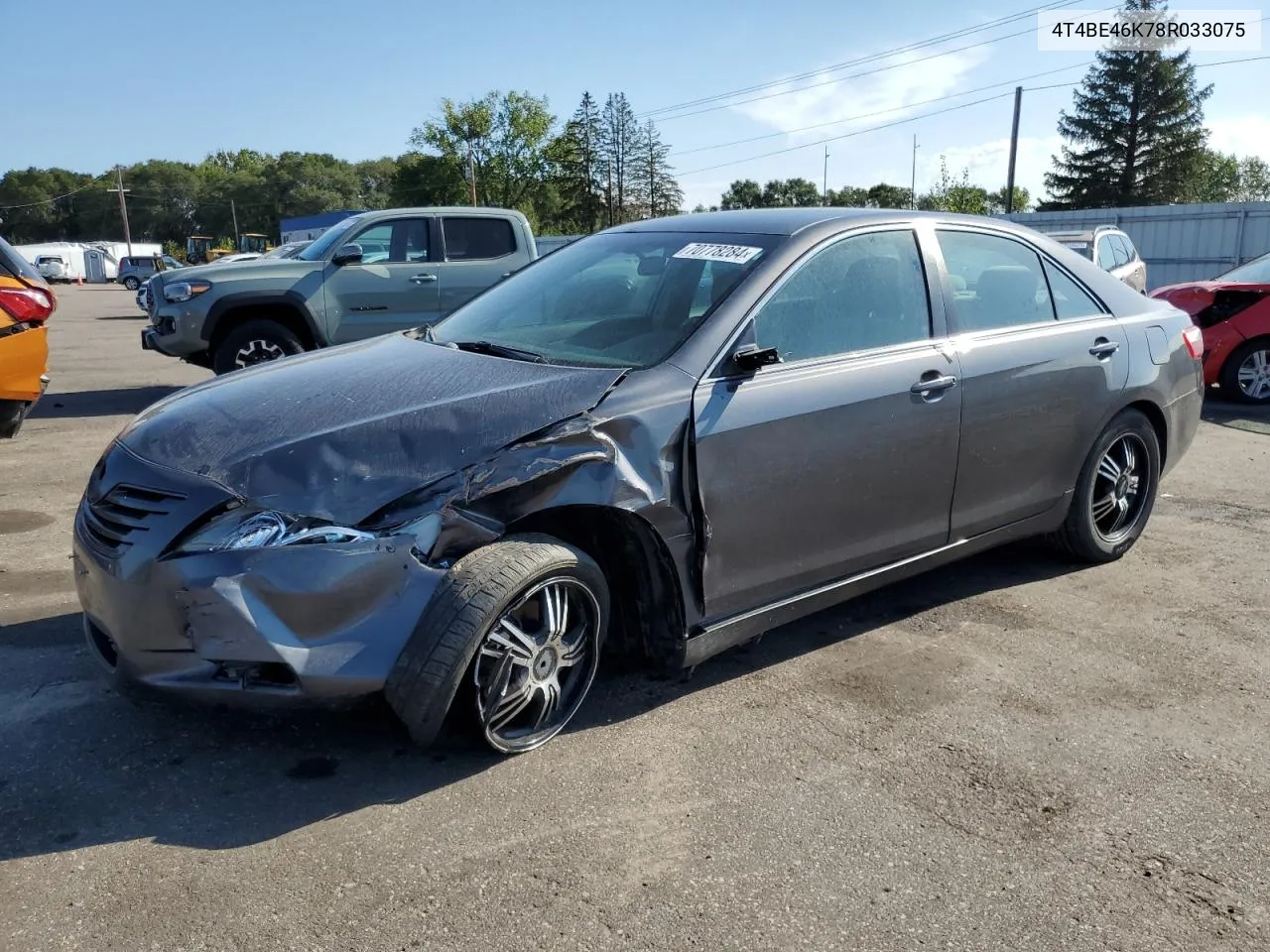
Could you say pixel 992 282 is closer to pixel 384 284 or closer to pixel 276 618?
pixel 276 618

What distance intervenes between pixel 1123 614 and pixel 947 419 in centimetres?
132

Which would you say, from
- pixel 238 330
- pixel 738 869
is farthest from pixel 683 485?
pixel 238 330

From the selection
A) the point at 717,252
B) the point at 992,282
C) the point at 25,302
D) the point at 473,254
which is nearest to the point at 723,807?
the point at 717,252

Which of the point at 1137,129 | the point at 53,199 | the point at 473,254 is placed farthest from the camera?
the point at 53,199

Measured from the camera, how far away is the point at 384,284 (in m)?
10.6

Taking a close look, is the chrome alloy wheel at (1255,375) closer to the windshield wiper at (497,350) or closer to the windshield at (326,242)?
the windshield at (326,242)

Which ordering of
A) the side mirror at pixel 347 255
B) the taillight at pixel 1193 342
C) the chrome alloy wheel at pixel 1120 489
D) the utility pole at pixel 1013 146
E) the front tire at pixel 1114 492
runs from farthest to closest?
the utility pole at pixel 1013 146 → the side mirror at pixel 347 255 → the taillight at pixel 1193 342 → the chrome alloy wheel at pixel 1120 489 → the front tire at pixel 1114 492

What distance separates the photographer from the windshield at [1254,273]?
10633mm

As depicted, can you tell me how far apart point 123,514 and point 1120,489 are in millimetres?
4374

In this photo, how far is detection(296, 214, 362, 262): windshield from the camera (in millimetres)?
10492

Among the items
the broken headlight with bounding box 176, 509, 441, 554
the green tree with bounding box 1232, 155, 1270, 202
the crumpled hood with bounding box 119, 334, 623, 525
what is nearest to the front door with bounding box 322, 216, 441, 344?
the crumpled hood with bounding box 119, 334, 623, 525

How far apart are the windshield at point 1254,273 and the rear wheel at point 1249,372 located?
0.63 m

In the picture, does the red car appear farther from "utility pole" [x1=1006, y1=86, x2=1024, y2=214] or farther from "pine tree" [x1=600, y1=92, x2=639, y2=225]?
"pine tree" [x1=600, y1=92, x2=639, y2=225]

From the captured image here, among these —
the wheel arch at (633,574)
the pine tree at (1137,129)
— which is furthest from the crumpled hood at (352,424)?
the pine tree at (1137,129)
